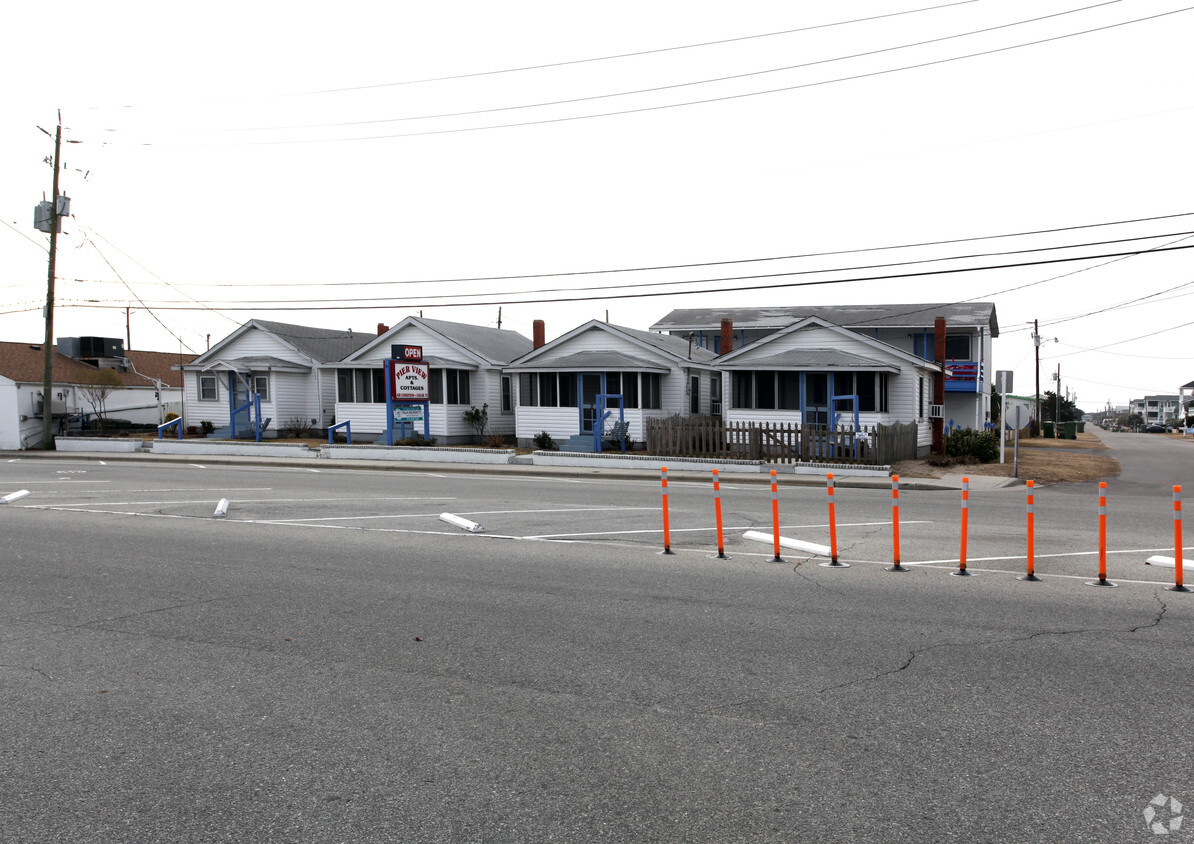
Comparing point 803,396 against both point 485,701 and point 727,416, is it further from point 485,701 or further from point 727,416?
point 485,701

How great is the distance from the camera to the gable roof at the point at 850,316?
147 ft

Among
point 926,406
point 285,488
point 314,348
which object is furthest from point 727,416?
point 314,348

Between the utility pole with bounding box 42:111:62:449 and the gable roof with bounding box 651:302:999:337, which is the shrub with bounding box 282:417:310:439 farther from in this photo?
the gable roof with bounding box 651:302:999:337

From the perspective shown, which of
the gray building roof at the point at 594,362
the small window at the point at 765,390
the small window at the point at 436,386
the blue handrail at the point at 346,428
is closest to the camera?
the small window at the point at 765,390

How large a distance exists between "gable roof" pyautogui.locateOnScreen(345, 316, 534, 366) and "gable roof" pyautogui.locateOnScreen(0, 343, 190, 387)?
15944mm

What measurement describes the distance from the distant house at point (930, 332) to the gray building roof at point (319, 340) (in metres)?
17.7

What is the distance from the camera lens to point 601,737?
501 cm

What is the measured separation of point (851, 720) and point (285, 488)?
16.8 meters

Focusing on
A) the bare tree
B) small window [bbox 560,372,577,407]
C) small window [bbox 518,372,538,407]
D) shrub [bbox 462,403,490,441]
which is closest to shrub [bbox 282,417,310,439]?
shrub [bbox 462,403,490,441]

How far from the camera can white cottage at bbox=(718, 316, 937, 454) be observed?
29234 millimetres

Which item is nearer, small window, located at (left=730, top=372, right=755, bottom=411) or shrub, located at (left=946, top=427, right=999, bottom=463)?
shrub, located at (left=946, top=427, right=999, bottom=463)

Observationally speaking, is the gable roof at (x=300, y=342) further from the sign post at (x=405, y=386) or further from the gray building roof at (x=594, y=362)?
the gray building roof at (x=594, y=362)

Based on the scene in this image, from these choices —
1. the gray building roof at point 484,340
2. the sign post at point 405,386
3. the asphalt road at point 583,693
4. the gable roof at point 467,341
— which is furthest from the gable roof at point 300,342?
the asphalt road at point 583,693

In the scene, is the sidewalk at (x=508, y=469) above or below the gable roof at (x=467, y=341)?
below
